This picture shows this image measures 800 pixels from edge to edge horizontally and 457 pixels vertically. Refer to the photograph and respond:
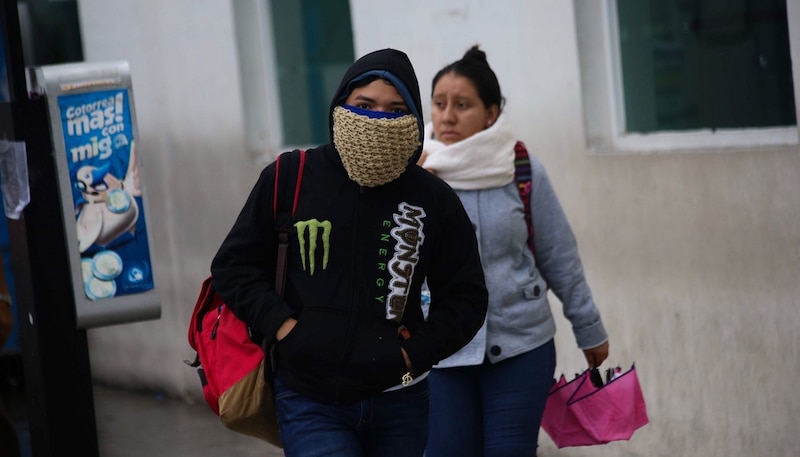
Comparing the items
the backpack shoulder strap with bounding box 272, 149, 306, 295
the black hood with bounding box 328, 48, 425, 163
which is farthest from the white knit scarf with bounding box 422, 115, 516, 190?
the backpack shoulder strap with bounding box 272, 149, 306, 295

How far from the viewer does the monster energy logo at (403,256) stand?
312 centimetres

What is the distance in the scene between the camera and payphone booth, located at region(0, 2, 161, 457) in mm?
4555

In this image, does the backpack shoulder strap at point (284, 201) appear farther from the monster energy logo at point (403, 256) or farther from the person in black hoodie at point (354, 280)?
the monster energy logo at point (403, 256)

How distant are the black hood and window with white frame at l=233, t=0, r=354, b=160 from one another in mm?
4230

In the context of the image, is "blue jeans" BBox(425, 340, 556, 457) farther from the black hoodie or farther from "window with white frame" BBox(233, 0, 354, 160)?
"window with white frame" BBox(233, 0, 354, 160)

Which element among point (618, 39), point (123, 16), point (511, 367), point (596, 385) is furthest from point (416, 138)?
point (123, 16)

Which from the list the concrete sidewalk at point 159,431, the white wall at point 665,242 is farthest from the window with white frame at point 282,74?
the concrete sidewalk at point 159,431

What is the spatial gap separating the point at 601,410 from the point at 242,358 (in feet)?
5.28

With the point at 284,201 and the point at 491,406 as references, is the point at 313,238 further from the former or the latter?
the point at 491,406

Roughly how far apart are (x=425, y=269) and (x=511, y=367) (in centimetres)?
97

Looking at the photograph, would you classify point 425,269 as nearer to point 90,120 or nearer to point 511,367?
point 511,367

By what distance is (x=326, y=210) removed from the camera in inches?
123

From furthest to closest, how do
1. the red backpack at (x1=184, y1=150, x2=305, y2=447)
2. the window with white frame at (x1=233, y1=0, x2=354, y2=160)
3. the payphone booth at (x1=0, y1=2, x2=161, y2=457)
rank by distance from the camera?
the window with white frame at (x1=233, y1=0, x2=354, y2=160), the payphone booth at (x1=0, y1=2, x2=161, y2=457), the red backpack at (x1=184, y1=150, x2=305, y2=447)

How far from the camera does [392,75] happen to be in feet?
10.2
